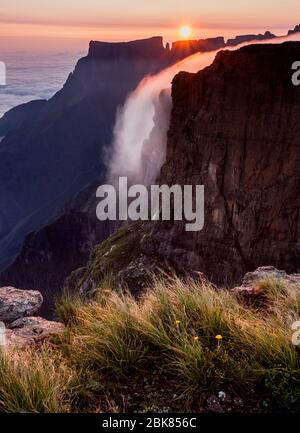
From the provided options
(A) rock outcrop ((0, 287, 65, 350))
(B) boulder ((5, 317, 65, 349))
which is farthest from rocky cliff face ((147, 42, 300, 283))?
(B) boulder ((5, 317, 65, 349))

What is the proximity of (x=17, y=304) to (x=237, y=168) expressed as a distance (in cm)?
6966

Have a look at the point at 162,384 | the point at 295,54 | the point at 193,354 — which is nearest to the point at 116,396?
the point at 162,384

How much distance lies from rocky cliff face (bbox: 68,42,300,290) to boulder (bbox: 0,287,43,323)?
59.7m

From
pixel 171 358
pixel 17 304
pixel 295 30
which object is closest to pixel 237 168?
pixel 17 304

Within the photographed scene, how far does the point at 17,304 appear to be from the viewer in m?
10.7

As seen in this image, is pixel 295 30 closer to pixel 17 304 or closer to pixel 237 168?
pixel 237 168

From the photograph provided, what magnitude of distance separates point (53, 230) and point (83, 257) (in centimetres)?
1790

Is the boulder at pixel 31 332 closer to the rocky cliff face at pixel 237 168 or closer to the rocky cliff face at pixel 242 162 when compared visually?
the rocky cliff face at pixel 237 168

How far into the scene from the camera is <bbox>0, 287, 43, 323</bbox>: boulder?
34.1 feet

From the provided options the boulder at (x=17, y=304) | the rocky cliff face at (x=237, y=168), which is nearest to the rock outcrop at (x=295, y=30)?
the rocky cliff face at (x=237, y=168)

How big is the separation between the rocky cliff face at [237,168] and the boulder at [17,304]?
5972cm

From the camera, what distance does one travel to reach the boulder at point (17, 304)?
10398mm

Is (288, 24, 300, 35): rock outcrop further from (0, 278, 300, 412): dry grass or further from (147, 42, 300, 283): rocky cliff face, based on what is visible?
(0, 278, 300, 412): dry grass
